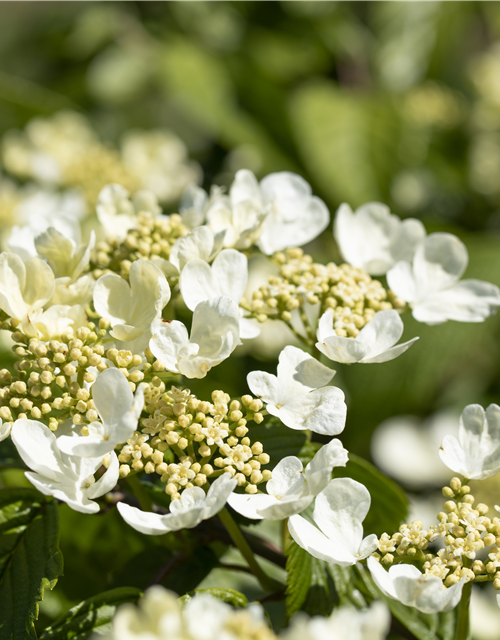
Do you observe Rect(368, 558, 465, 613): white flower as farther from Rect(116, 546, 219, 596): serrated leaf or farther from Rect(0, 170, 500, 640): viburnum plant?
Rect(116, 546, 219, 596): serrated leaf

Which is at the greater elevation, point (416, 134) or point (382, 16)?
point (382, 16)

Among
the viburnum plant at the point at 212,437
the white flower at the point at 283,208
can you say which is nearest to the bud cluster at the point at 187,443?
the viburnum plant at the point at 212,437

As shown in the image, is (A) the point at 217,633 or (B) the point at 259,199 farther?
(B) the point at 259,199

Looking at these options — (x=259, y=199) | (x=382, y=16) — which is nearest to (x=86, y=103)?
(x=382, y=16)

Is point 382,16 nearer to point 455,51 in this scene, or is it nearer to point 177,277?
point 455,51

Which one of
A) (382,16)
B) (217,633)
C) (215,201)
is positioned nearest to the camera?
(217,633)

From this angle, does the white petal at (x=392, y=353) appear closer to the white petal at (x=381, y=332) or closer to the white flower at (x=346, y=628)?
the white petal at (x=381, y=332)

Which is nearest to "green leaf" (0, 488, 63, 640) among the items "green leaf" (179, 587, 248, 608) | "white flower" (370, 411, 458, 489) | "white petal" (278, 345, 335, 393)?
"green leaf" (179, 587, 248, 608)
